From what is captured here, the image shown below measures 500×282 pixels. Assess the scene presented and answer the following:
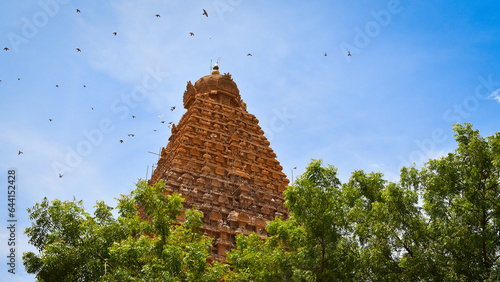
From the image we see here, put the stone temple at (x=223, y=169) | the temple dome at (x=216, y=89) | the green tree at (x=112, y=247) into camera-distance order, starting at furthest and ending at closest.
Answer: the temple dome at (x=216, y=89) < the stone temple at (x=223, y=169) < the green tree at (x=112, y=247)

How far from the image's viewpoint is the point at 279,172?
29516mm

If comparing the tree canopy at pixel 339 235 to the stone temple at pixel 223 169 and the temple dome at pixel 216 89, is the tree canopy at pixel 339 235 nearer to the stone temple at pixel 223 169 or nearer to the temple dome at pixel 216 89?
the stone temple at pixel 223 169

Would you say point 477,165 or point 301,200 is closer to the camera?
point 477,165

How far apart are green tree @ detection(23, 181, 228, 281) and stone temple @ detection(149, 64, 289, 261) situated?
660cm

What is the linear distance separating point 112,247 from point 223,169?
1286cm

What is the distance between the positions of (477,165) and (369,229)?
3903 millimetres

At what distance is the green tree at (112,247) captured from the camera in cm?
1368

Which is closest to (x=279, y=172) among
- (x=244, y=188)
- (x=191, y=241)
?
(x=244, y=188)

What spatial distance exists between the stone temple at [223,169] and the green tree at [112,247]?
660 centimetres

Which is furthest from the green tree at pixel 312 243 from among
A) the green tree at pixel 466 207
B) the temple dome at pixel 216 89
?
the temple dome at pixel 216 89

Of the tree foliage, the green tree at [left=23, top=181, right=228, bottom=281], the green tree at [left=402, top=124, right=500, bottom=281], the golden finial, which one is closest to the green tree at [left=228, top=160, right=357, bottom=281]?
the tree foliage

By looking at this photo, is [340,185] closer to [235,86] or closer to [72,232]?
[72,232]

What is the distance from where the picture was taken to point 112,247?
14.0m

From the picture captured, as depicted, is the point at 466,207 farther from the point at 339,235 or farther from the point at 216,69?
the point at 216,69
